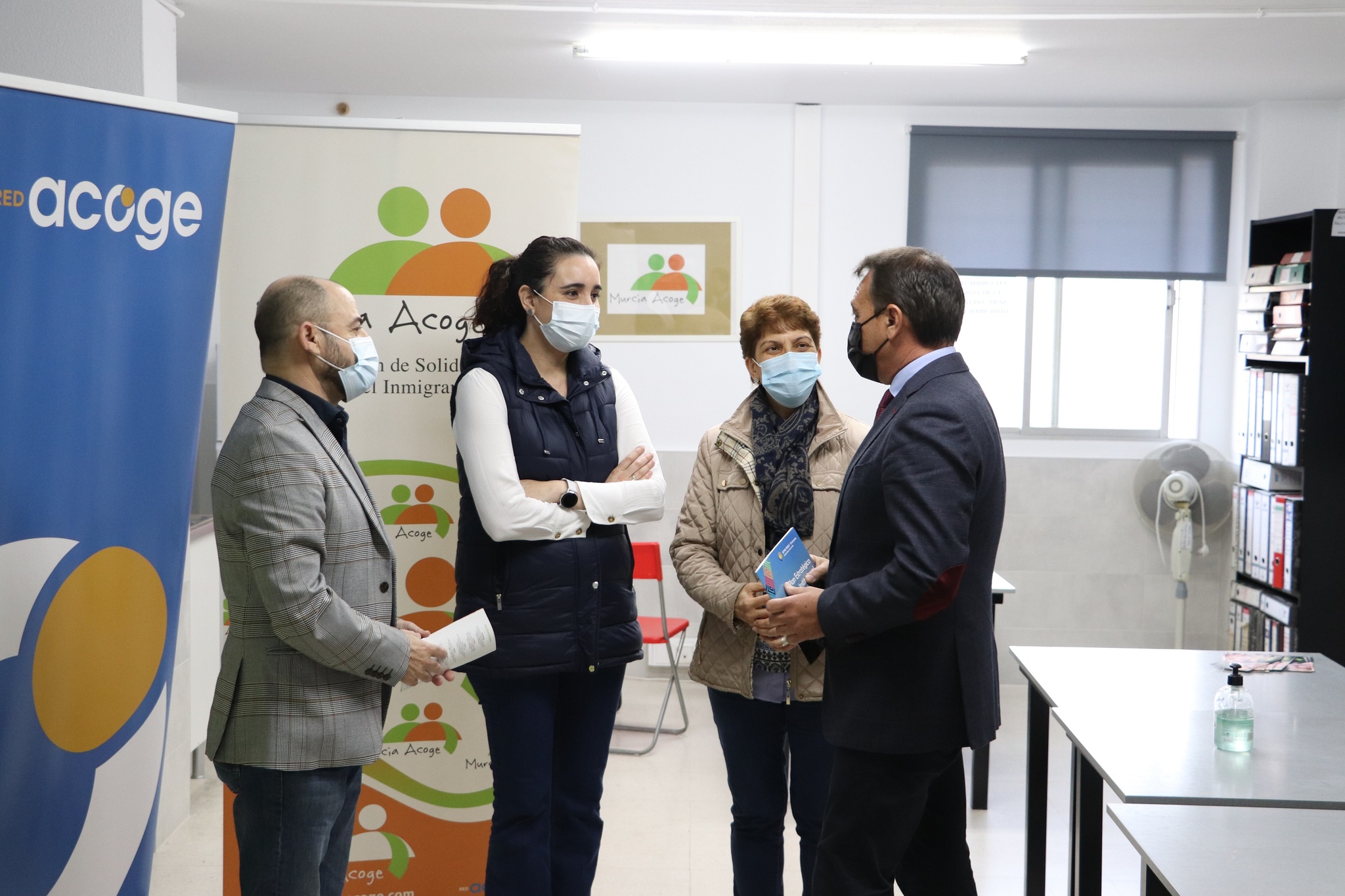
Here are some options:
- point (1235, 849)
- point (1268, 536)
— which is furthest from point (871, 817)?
point (1268, 536)

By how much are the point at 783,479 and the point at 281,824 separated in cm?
122

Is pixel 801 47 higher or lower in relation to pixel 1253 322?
higher

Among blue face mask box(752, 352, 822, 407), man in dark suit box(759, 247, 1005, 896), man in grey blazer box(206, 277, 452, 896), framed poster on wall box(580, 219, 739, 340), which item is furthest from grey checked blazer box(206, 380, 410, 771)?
framed poster on wall box(580, 219, 739, 340)

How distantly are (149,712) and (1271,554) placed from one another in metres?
4.65

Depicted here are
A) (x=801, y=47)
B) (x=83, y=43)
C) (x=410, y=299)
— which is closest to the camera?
(x=410, y=299)

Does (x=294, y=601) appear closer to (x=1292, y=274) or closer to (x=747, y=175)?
(x=747, y=175)

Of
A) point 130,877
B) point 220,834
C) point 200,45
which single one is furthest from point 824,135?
point 130,877

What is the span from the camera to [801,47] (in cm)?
429

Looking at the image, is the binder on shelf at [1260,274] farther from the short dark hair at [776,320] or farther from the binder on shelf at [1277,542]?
the short dark hair at [776,320]

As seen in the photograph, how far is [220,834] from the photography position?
364 cm

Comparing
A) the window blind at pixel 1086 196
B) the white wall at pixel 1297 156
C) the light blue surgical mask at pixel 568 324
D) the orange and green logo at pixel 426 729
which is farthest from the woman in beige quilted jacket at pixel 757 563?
the white wall at pixel 1297 156

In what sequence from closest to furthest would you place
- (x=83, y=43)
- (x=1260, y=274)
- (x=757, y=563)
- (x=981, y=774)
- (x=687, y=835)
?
1. (x=757, y=563)
2. (x=83, y=43)
3. (x=687, y=835)
4. (x=981, y=774)
5. (x=1260, y=274)

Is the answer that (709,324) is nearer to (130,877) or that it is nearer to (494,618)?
(494,618)

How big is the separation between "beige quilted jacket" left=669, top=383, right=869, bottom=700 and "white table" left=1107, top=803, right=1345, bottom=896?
733 mm
